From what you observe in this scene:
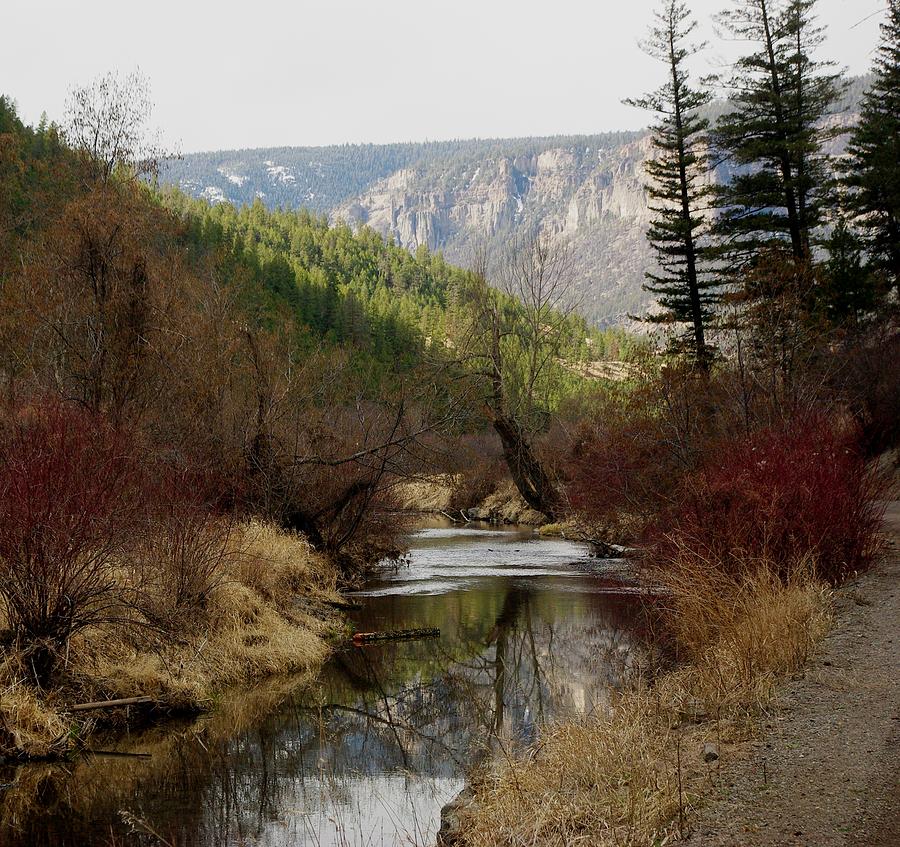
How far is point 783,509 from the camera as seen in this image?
13.6 m

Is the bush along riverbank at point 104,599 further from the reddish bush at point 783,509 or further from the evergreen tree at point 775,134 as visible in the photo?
the evergreen tree at point 775,134

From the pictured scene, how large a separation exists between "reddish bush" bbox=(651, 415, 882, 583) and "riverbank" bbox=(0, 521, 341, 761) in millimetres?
6250

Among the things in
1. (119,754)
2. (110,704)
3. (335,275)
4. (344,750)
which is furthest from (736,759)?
(335,275)

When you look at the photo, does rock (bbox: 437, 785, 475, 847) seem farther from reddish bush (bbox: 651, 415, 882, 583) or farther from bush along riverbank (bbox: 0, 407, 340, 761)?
reddish bush (bbox: 651, 415, 882, 583)

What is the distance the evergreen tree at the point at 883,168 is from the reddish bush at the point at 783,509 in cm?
2280

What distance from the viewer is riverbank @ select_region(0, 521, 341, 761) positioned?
9805 mm

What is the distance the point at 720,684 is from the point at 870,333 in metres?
27.2

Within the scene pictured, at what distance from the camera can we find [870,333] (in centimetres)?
3253

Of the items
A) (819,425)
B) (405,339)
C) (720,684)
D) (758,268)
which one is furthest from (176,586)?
(405,339)

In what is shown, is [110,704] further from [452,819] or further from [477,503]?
[477,503]

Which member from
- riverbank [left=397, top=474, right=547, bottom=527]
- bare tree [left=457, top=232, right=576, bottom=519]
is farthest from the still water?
riverbank [left=397, top=474, right=547, bottom=527]

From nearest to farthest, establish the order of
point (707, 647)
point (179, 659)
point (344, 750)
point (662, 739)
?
1. point (662, 739)
2. point (344, 750)
3. point (707, 647)
4. point (179, 659)

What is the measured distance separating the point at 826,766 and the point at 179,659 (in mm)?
8289

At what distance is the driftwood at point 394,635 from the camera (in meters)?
15.7
